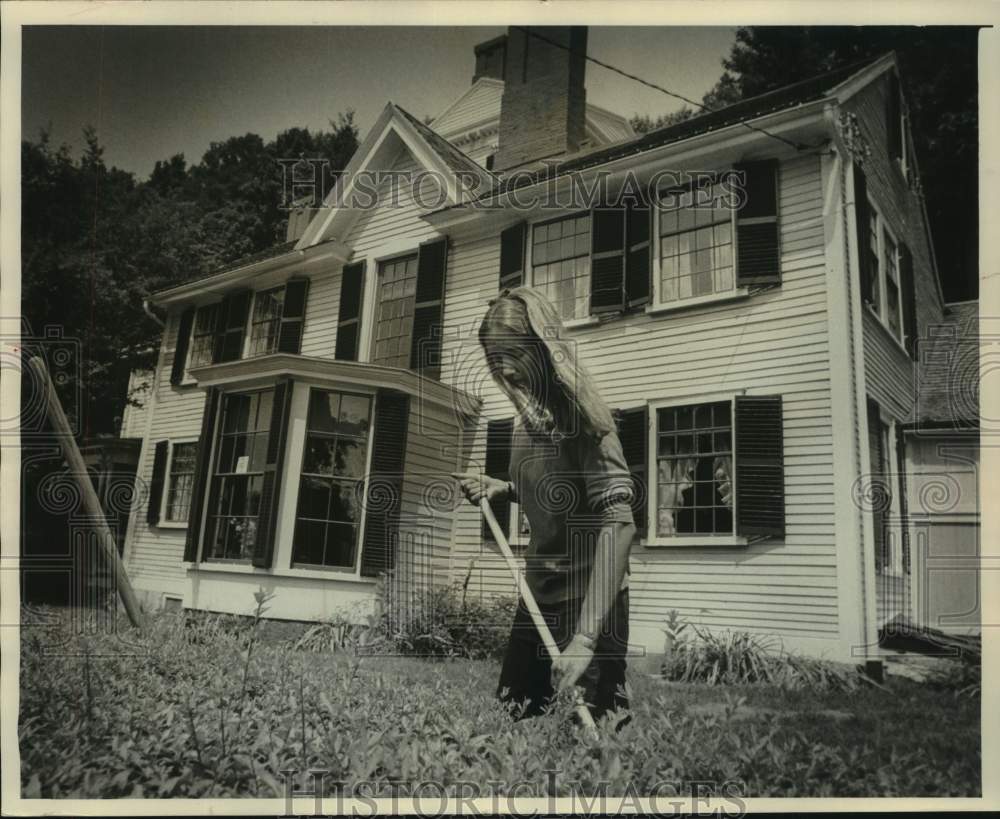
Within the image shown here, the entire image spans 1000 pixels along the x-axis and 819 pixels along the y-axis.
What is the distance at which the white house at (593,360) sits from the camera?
4152 mm

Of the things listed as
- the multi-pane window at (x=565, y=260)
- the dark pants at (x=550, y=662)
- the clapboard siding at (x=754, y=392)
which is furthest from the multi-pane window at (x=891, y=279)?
the dark pants at (x=550, y=662)

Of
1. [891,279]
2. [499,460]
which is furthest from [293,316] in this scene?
[891,279]

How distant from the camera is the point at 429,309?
498 centimetres

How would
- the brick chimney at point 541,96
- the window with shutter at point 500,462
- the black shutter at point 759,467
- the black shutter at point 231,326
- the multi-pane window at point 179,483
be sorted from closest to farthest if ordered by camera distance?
the black shutter at point 759,467
the window with shutter at point 500,462
the multi-pane window at point 179,483
the brick chimney at point 541,96
the black shutter at point 231,326

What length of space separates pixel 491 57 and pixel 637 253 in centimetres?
181

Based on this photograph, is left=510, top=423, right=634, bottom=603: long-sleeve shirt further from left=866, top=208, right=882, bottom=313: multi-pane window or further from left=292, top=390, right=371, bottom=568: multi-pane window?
left=866, top=208, right=882, bottom=313: multi-pane window

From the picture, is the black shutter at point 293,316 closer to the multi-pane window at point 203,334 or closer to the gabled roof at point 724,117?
the multi-pane window at point 203,334

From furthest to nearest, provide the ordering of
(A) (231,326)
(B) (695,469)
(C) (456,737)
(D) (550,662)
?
(A) (231,326), (B) (695,469), (D) (550,662), (C) (456,737)

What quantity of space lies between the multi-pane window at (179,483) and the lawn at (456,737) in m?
1.01

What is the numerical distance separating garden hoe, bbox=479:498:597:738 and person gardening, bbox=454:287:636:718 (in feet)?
0.12

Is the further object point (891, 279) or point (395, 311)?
point (395, 311)

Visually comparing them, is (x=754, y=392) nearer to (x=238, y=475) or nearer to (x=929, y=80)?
(x=929, y=80)

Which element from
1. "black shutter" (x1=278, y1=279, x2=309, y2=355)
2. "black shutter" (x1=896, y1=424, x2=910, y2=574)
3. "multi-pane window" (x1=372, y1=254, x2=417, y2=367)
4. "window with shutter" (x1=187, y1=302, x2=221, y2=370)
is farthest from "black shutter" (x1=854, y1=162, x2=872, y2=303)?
"window with shutter" (x1=187, y1=302, x2=221, y2=370)

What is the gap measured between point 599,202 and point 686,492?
191 cm
